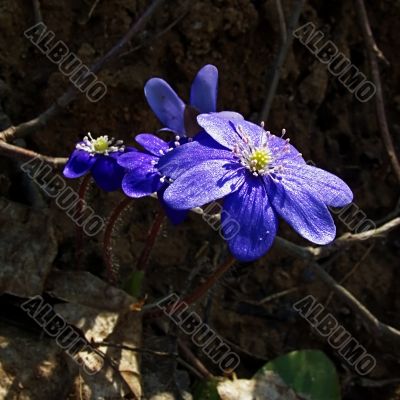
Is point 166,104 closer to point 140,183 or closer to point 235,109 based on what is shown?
point 140,183

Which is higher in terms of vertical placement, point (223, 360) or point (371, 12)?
point (371, 12)

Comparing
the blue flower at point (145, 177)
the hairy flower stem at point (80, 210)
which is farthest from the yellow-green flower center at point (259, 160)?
the hairy flower stem at point (80, 210)

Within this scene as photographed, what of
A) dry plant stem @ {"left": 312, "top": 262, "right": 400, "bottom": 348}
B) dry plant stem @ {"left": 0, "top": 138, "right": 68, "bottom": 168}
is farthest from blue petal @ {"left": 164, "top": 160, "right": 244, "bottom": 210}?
dry plant stem @ {"left": 312, "top": 262, "right": 400, "bottom": 348}

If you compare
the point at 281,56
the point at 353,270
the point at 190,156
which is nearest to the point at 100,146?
the point at 190,156

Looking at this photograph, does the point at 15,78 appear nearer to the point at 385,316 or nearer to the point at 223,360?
the point at 223,360

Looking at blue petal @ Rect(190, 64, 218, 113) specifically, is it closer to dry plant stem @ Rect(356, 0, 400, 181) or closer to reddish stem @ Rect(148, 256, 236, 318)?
reddish stem @ Rect(148, 256, 236, 318)

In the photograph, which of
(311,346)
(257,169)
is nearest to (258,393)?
(311,346)
